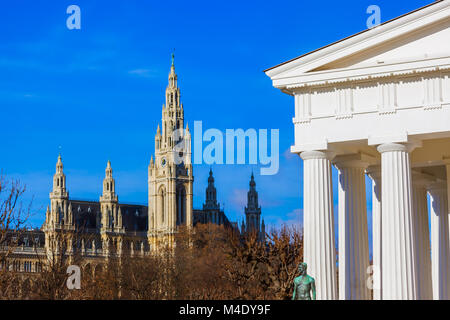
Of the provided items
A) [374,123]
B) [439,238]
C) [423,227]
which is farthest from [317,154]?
[439,238]

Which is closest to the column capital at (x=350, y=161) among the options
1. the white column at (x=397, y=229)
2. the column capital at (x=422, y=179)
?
the white column at (x=397, y=229)

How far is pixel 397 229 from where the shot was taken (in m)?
38.7

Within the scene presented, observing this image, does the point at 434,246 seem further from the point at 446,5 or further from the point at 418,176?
the point at 446,5

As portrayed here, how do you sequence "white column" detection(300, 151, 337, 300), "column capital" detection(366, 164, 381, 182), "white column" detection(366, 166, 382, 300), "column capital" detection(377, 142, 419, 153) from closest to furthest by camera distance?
1. "column capital" detection(377, 142, 419, 153)
2. "white column" detection(300, 151, 337, 300)
3. "white column" detection(366, 166, 382, 300)
4. "column capital" detection(366, 164, 381, 182)

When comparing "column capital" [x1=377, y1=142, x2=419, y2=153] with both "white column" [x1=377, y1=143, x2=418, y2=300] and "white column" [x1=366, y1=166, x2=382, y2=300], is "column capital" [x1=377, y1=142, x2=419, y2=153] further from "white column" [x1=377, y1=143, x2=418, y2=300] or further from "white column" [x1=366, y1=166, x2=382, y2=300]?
"white column" [x1=366, y1=166, x2=382, y2=300]

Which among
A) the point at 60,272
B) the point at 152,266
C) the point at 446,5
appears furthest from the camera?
the point at 152,266

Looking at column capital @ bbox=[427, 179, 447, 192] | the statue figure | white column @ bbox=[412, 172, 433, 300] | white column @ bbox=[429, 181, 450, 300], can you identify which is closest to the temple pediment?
the statue figure

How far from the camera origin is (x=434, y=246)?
5091 centimetres

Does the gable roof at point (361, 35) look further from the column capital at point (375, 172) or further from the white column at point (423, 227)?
the white column at point (423, 227)

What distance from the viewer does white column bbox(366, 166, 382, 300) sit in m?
41.2

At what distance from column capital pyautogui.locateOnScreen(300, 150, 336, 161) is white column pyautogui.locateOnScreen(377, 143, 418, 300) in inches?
97.0

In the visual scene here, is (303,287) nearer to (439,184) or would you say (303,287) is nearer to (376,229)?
(376,229)
